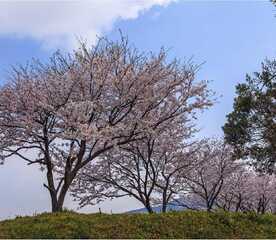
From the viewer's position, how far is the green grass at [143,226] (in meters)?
14.4

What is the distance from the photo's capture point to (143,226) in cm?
1511

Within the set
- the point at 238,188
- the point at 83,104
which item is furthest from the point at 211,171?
the point at 83,104

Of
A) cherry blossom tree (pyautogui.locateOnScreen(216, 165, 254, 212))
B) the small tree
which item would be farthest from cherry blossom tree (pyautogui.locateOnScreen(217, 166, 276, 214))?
the small tree

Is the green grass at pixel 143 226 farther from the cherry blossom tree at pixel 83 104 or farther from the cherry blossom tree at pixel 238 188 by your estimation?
the cherry blossom tree at pixel 238 188

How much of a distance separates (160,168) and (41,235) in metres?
17.0

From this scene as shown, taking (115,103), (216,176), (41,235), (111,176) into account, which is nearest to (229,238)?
(41,235)

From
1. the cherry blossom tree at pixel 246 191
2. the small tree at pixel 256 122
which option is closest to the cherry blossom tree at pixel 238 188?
the cherry blossom tree at pixel 246 191

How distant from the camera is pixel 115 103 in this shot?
73.2 feet

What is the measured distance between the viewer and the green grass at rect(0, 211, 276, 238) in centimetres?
1439

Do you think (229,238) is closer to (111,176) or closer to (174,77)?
(174,77)

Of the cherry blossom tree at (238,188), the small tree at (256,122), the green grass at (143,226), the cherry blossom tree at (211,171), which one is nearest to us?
the green grass at (143,226)

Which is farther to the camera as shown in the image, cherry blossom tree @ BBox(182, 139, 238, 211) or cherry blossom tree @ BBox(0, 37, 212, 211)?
cherry blossom tree @ BBox(182, 139, 238, 211)

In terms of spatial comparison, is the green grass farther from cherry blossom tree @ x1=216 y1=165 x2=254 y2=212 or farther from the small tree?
cherry blossom tree @ x1=216 y1=165 x2=254 y2=212

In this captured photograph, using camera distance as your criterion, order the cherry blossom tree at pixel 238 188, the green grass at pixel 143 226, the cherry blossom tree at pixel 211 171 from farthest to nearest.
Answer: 1. the cherry blossom tree at pixel 238 188
2. the cherry blossom tree at pixel 211 171
3. the green grass at pixel 143 226
